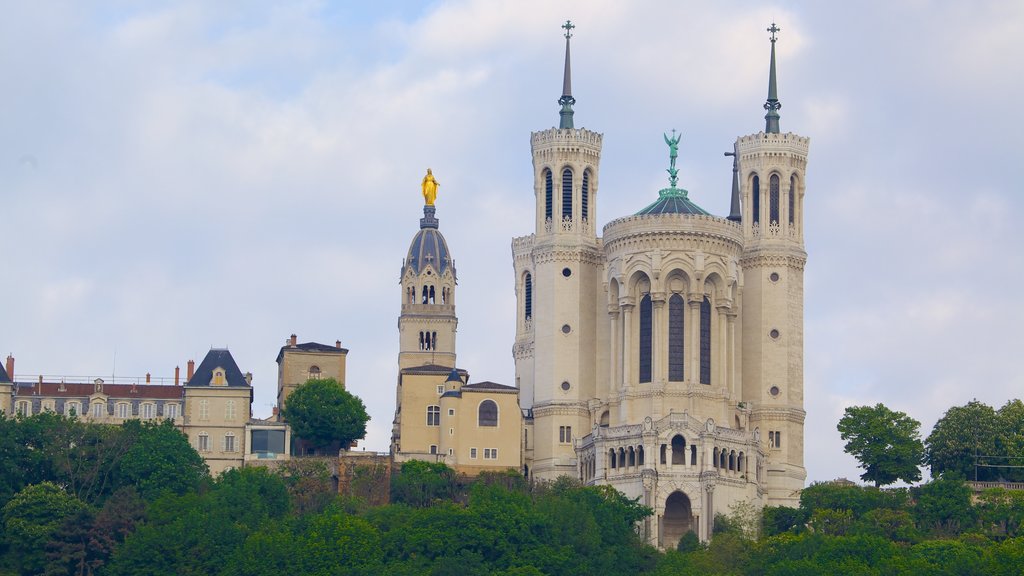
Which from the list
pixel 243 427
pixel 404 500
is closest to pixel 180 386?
pixel 243 427

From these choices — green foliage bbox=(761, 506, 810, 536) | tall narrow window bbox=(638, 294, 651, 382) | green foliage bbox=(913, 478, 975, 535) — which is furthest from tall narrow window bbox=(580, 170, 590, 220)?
green foliage bbox=(913, 478, 975, 535)

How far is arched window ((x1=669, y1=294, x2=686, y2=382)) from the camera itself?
14662 cm

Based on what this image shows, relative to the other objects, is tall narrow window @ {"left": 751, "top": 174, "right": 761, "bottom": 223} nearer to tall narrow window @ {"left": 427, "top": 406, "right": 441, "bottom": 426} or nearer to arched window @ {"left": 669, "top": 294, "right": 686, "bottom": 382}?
arched window @ {"left": 669, "top": 294, "right": 686, "bottom": 382}

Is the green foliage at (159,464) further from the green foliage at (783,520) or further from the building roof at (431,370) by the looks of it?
the green foliage at (783,520)

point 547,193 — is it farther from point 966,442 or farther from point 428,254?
point 966,442

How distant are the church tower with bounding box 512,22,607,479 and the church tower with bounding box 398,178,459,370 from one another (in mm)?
11644

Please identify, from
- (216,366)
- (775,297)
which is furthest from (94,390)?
(775,297)

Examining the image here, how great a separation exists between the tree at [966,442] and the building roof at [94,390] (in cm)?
4089

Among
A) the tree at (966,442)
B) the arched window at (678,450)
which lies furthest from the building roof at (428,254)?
the tree at (966,442)

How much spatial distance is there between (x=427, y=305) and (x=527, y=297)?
419 inches

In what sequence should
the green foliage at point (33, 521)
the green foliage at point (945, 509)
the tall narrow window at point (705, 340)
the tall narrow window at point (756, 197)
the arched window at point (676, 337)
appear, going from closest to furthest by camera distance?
1. the green foliage at point (33, 521)
2. the green foliage at point (945, 509)
3. the arched window at point (676, 337)
4. the tall narrow window at point (705, 340)
5. the tall narrow window at point (756, 197)

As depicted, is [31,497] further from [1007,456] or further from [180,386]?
[1007,456]

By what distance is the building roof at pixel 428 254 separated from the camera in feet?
556

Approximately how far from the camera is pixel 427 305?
168 m
